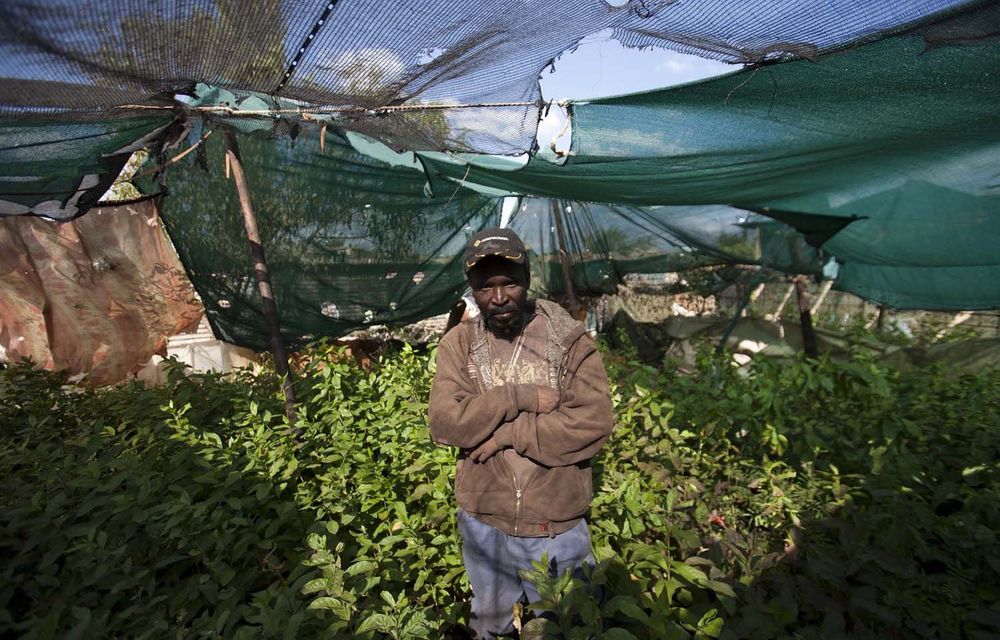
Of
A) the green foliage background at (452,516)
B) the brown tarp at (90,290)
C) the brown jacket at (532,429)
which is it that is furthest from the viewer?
the brown tarp at (90,290)

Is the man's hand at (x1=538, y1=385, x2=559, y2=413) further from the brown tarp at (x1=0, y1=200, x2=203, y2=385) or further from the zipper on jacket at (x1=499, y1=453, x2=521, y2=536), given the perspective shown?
the brown tarp at (x1=0, y1=200, x2=203, y2=385)

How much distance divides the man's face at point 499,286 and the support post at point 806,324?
514 centimetres

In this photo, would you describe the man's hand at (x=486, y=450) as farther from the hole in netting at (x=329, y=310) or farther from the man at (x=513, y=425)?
the hole in netting at (x=329, y=310)

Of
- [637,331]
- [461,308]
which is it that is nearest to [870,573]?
[461,308]

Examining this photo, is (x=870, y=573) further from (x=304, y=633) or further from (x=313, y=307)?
(x=313, y=307)

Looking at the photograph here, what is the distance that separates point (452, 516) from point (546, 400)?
3.02 feet

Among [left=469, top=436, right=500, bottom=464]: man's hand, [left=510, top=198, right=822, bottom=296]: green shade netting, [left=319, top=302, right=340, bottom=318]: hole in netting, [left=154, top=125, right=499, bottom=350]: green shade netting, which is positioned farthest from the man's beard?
[left=510, top=198, right=822, bottom=296]: green shade netting

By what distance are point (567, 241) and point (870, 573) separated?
6.12 meters

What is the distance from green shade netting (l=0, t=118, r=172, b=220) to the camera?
7.47 ft

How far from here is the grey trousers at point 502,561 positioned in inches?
70.5

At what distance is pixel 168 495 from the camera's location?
7.24 ft

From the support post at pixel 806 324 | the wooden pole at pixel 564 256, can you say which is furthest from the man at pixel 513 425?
the wooden pole at pixel 564 256

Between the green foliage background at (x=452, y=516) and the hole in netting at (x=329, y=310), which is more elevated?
the hole in netting at (x=329, y=310)

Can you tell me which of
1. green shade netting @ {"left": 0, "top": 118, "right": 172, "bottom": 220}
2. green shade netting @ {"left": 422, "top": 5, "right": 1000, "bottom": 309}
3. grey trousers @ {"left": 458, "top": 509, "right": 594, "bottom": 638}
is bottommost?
grey trousers @ {"left": 458, "top": 509, "right": 594, "bottom": 638}
